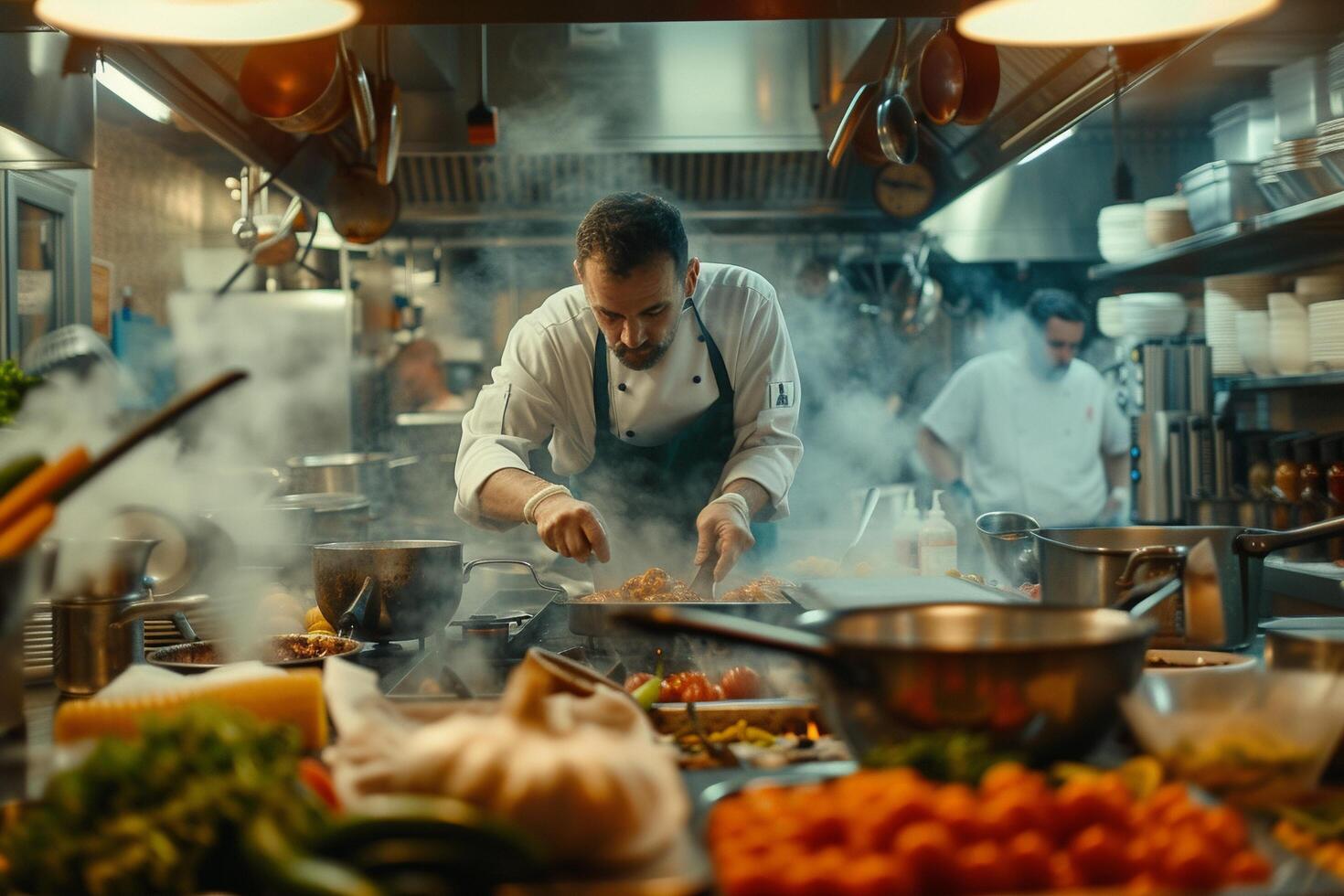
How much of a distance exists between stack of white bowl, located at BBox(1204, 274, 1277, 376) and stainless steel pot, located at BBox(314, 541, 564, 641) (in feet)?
11.7

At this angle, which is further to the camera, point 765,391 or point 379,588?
point 765,391

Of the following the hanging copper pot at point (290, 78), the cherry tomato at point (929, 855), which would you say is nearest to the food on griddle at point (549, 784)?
the cherry tomato at point (929, 855)

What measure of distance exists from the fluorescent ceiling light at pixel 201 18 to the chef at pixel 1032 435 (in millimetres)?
4533

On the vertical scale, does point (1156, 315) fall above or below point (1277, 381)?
above

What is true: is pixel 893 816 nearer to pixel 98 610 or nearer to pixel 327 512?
pixel 98 610

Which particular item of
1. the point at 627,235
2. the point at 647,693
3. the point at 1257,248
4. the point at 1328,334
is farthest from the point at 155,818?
the point at 1257,248

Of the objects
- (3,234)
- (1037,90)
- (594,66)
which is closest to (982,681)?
(1037,90)

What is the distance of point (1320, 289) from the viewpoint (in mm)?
3848

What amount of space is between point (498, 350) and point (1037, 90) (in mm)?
3692

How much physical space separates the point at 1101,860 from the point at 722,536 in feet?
5.30

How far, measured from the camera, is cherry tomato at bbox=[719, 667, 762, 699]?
5.02ft

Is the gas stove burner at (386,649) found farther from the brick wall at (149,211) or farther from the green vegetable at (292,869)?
the brick wall at (149,211)

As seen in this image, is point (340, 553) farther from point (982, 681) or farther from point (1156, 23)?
point (1156, 23)

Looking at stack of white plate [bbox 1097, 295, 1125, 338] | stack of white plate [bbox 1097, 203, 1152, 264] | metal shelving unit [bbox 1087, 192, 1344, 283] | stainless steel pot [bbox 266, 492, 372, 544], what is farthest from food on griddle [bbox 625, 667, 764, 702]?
stack of white plate [bbox 1097, 295, 1125, 338]
